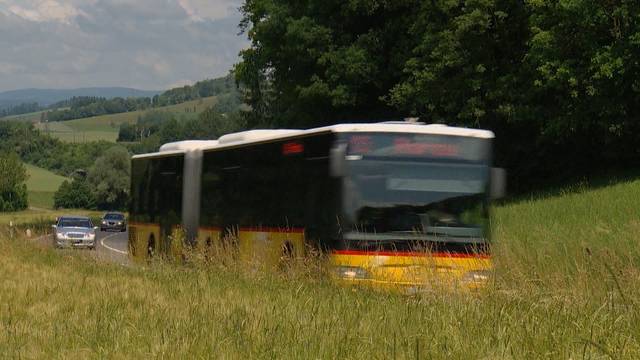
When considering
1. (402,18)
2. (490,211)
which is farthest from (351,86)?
(490,211)

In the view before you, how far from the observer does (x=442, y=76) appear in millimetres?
39531

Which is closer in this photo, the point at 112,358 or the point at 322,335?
the point at 112,358

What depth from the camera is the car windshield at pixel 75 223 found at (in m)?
40.6

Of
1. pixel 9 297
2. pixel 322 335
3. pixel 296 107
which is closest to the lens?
pixel 322 335

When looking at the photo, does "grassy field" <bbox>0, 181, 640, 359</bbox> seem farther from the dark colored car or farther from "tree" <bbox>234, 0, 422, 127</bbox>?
the dark colored car

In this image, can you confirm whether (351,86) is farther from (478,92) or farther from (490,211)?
(490,211)

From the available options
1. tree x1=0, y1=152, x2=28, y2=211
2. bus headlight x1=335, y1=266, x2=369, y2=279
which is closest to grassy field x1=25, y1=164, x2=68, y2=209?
tree x1=0, y1=152, x2=28, y2=211

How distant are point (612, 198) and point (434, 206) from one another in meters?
17.8

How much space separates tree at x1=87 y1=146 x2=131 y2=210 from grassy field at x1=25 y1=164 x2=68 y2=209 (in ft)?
42.6

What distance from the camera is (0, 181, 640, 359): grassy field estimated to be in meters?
6.27

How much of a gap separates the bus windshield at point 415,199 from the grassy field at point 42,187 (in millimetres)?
151891

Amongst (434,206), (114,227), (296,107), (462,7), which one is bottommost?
(114,227)

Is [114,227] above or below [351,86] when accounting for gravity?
below

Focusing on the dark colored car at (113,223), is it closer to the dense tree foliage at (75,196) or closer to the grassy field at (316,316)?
the grassy field at (316,316)
